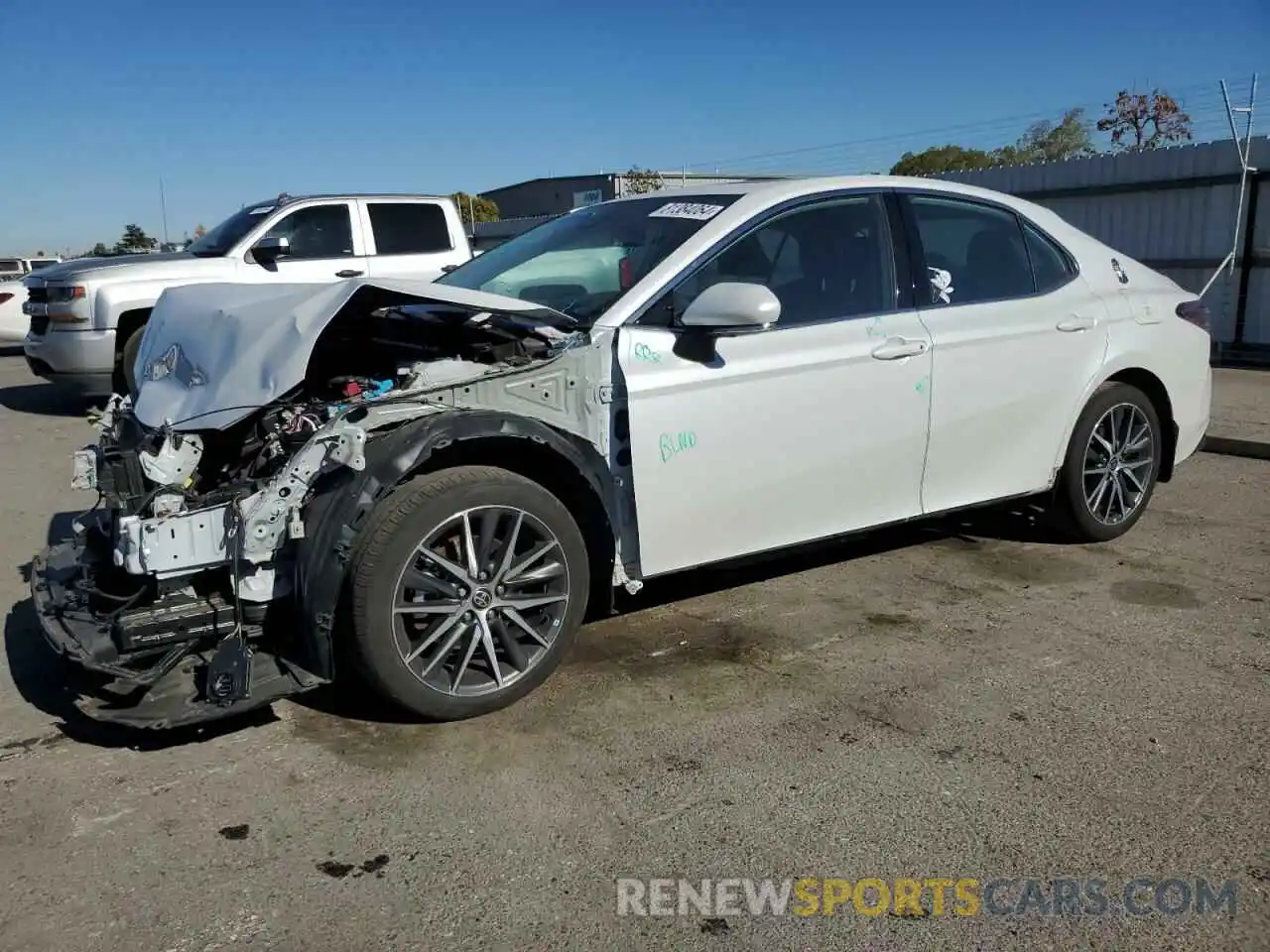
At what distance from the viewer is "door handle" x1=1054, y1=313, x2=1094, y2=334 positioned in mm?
4914

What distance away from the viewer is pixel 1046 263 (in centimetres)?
504

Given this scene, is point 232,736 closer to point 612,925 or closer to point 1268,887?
point 612,925

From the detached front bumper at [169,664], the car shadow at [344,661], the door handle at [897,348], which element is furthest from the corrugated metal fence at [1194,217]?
the detached front bumper at [169,664]

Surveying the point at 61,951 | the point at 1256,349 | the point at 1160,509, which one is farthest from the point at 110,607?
the point at 1256,349

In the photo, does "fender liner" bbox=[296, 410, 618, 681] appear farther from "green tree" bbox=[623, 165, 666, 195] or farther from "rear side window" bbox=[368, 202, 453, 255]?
"green tree" bbox=[623, 165, 666, 195]

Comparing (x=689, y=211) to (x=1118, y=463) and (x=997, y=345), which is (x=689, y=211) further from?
(x=1118, y=463)

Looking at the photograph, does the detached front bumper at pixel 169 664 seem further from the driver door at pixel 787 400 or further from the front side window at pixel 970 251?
the front side window at pixel 970 251

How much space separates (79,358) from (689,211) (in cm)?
720

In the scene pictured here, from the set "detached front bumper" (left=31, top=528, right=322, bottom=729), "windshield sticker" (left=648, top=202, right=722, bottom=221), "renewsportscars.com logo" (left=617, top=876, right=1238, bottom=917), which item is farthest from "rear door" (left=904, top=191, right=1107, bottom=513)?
"detached front bumper" (left=31, top=528, right=322, bottom=729)

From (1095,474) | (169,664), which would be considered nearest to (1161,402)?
(1095,474)

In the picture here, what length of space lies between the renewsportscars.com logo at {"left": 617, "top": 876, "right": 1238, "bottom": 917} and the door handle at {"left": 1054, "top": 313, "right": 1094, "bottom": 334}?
114 inches

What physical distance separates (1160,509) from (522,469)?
14.2ft

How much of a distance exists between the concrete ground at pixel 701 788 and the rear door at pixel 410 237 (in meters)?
6.75

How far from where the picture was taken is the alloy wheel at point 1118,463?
5203mm
